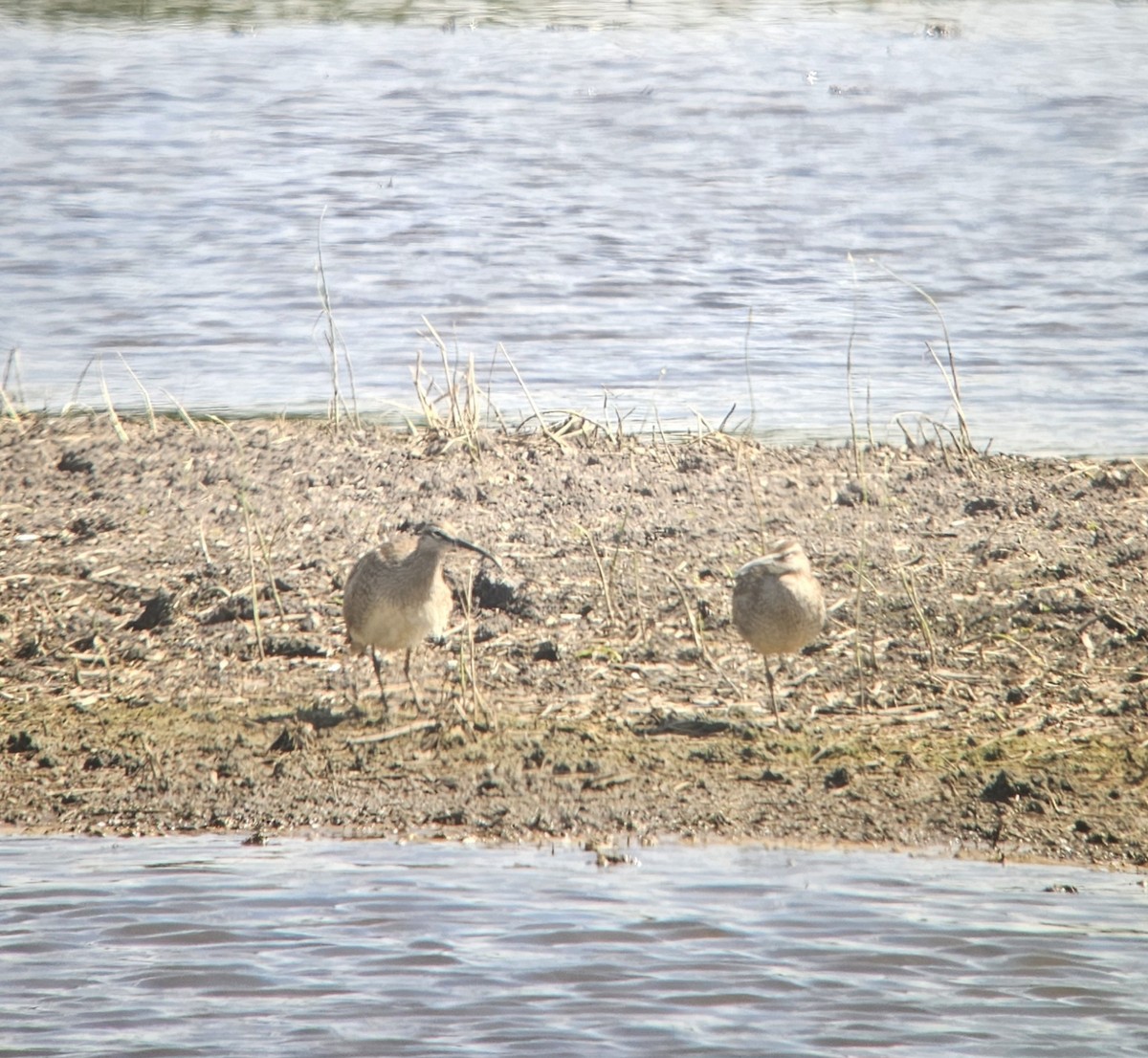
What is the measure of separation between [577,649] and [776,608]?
1098 millimetres

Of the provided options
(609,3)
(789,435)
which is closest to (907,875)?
(789,435)

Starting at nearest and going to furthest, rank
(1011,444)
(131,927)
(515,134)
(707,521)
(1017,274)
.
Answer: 1. (131,927)
2. (707,521)
3. (1011,444)
4. (1017,274)
5. (515,134)

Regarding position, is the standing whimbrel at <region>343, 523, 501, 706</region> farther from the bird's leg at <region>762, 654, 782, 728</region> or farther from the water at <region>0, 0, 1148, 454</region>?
the water at <region>0, 0, 1148, 454</region>

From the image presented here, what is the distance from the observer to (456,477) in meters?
10.8

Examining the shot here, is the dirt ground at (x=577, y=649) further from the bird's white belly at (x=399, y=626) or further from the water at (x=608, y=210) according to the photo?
the water at (x=608, y=210)

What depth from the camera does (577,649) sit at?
8.52m

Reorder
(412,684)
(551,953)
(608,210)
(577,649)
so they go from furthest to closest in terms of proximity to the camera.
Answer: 1. (608,210)
2. (577,649)
3. (412,684)
4. (551,953)

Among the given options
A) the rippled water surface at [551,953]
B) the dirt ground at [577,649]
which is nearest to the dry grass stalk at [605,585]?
the dirt ground at [577,649]

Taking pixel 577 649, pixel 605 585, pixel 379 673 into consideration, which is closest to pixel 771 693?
pixel 577 649

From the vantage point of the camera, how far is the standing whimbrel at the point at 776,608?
7848 millimetres

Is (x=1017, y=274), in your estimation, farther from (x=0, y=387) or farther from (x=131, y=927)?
(x=131, y=927)

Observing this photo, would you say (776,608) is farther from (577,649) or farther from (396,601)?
(396,601)

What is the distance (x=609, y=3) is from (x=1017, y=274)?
47.9 ft

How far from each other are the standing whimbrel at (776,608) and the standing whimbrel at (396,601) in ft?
4.29
